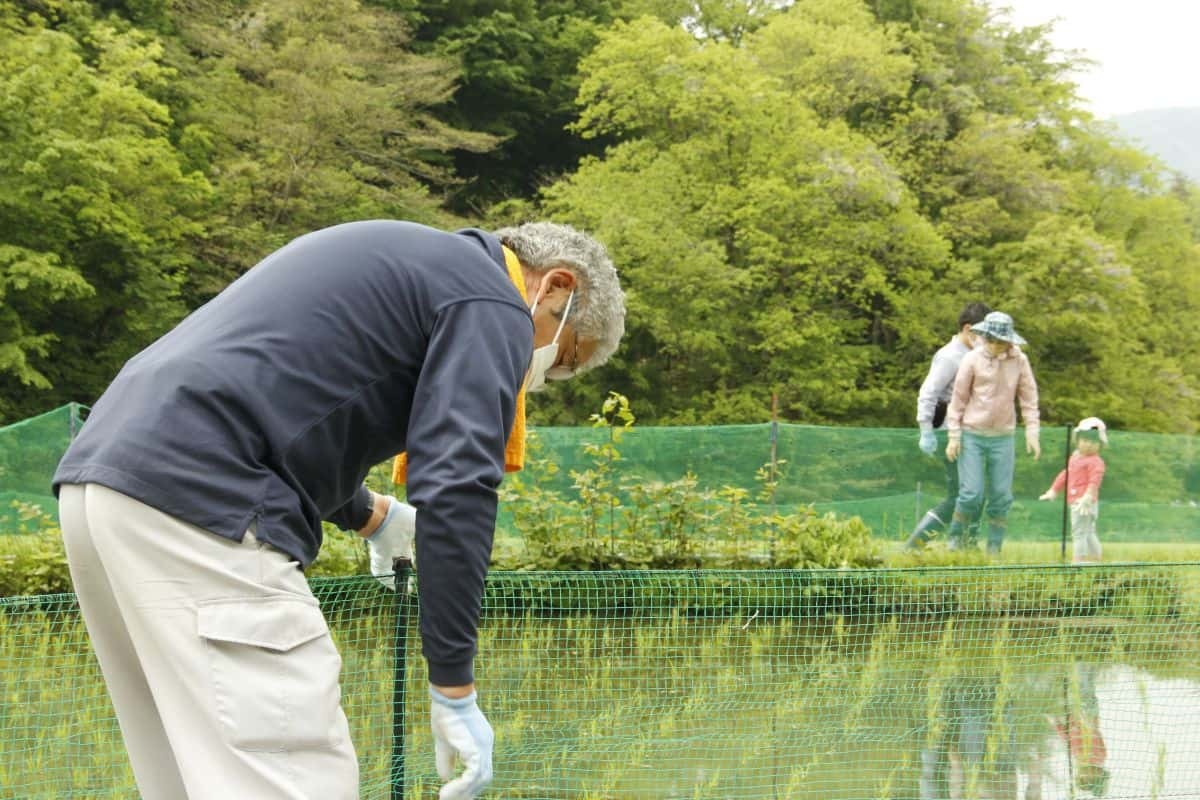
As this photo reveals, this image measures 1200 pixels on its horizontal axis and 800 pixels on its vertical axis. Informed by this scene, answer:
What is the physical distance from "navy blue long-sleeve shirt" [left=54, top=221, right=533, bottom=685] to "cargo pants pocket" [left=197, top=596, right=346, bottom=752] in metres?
0.13

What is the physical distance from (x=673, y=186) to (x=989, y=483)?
17.0 meters

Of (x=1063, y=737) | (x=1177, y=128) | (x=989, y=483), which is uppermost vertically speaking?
(x=1177, y=128)

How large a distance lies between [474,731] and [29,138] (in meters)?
18.5

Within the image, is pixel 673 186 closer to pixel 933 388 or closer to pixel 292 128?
pixel 292 128

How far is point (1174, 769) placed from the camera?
479 centimetres

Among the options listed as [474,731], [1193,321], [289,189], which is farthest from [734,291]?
[474,731]

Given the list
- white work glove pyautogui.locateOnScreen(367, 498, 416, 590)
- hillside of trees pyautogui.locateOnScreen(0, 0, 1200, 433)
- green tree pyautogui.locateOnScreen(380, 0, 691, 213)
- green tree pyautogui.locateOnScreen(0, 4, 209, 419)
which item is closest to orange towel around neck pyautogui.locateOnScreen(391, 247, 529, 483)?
white work glove pyautogui.locateOnScreen(367, 498, 416, 590)

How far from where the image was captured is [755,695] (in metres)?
5.42

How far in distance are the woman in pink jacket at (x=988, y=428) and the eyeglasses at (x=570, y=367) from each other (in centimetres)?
636

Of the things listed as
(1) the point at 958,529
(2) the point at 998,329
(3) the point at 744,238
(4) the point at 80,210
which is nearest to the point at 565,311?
(2) the point at 998,329

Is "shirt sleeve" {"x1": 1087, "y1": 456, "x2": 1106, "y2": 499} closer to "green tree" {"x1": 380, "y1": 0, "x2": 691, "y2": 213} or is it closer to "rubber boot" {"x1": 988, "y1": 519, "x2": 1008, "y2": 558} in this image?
"rubber boot" {"x1": 988, "y1": 519, "x2": 1008, "y2": 558}

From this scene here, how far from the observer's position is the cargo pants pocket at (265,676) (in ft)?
6.50

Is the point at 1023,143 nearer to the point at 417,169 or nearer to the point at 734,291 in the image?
the point at 734,291

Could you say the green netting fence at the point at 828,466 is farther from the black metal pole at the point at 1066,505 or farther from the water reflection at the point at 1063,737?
the water reflection at the point at 1063,737
